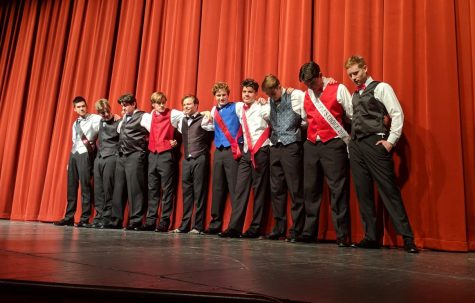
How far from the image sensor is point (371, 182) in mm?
3000

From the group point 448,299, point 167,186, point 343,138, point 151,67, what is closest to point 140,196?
point 167,186

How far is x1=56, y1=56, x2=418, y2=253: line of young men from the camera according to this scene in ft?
9.75

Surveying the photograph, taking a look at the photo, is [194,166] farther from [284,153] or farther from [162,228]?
[284,153]

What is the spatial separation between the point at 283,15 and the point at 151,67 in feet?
5.62

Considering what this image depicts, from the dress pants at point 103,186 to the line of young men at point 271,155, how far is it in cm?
2

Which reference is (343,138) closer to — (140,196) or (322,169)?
(322,169)

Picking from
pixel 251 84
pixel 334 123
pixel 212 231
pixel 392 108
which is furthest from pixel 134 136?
pixel 392 108

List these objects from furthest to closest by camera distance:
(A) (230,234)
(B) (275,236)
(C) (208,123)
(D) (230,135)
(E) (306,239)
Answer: (C) (208,123) → (D) (230,135) → (A) (230,234) → (B) (275,236) → (E) (306,239)

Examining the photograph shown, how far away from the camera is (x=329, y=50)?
3736mm

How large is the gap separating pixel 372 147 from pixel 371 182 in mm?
246

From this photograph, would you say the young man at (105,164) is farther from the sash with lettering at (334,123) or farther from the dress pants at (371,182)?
the dress pants at (371,182)

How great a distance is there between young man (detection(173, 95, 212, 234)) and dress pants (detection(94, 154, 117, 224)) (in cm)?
96

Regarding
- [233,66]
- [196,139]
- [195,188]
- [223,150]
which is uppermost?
[233,66]

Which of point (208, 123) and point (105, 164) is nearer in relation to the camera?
point (208, 123)
